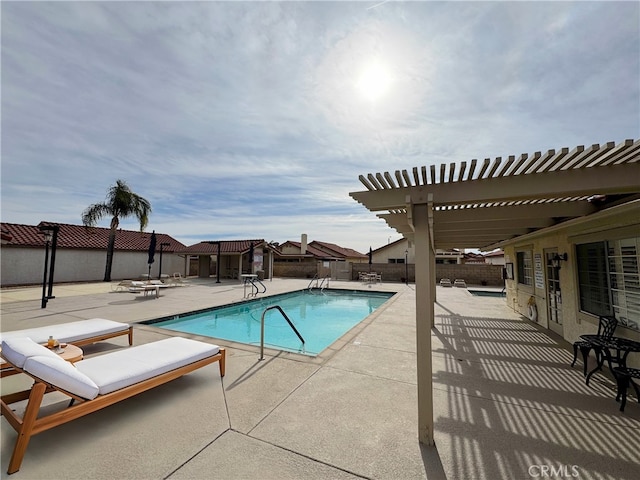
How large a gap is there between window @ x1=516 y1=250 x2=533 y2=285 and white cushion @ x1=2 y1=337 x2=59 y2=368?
11.0m

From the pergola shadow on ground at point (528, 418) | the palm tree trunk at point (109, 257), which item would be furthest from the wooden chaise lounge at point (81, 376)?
the palm tree trunk at point (109, 257)

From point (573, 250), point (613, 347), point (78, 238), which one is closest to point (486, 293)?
point (573, 250)

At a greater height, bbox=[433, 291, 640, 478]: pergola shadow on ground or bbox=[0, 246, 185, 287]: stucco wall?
bbox=[0, 246, 185, 287]: stucco wall

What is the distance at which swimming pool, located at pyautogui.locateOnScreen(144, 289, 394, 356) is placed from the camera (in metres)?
7.92

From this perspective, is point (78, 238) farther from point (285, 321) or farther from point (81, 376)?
point (81, 376)

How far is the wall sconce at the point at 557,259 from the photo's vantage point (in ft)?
20.0

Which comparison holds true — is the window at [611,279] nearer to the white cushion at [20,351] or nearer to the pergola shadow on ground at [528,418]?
the pergola shadow on ground at [528,418]

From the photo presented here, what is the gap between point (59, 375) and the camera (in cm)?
255

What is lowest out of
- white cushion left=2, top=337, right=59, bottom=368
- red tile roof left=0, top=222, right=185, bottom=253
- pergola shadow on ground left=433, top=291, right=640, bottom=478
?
pergola shadow on ground left=433, top=291, right=640, bottom=478

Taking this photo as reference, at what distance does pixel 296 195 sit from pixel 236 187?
15.0 feet

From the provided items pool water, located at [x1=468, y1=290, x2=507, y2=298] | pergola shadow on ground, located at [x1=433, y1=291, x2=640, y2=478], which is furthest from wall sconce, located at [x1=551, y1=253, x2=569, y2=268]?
pool water, located at [x1=468, y1=290, x2=507, y2=298]

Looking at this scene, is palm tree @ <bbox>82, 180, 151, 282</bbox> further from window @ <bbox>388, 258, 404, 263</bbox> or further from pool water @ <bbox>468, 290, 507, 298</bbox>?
pool water @ <bbox>468, 290, 507, 298</bbox>

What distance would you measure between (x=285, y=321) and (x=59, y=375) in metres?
8.32

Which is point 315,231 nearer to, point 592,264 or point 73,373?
point 592,264
